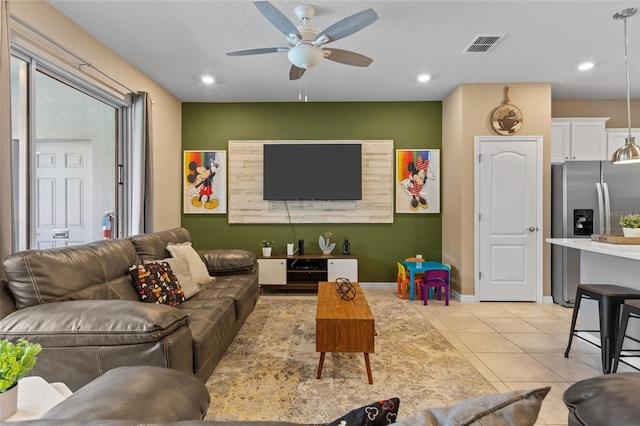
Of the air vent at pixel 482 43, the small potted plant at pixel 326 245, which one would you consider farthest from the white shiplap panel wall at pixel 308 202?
the air vent at pixel 482 43

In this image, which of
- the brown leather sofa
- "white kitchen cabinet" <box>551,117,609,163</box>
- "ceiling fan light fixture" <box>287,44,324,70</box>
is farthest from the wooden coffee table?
"white kitchen cabinet" <box>551,117,609,163</box>

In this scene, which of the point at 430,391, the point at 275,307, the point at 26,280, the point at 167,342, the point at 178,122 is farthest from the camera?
the point at 178,122

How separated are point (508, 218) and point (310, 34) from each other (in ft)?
11.1

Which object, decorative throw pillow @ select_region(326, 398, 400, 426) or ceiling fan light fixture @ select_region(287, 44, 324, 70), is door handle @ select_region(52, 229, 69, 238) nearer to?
ceiling fan light fixture @ select_region(287, 44, 324, 70)

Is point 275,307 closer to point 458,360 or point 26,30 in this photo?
point 458,360

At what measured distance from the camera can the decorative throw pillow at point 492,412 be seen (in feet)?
1.65

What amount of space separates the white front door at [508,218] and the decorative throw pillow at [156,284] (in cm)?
367

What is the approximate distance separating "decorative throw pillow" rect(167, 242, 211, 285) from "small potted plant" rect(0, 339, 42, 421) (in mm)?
1952

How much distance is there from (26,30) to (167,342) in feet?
8.44

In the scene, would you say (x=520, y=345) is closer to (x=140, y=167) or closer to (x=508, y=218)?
(x=508, y=218)

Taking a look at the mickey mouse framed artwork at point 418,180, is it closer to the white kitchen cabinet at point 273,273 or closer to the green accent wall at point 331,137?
the green accent wall at point 331,137

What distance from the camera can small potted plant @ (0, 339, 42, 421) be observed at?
3.18ft

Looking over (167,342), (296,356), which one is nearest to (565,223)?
(296,356)

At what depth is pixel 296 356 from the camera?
2.63 meters
